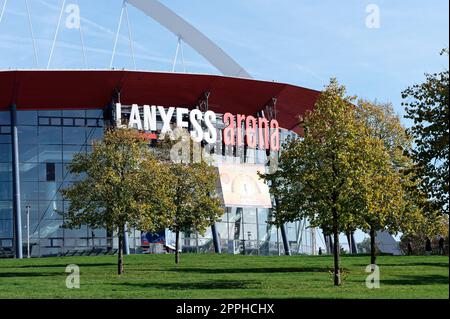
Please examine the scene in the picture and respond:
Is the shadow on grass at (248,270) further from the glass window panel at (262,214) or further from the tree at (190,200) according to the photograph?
the glass window panel at (262,214)

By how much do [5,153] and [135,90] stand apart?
12.9 meters

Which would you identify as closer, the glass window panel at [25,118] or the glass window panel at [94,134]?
the glass window panel at [25,118]

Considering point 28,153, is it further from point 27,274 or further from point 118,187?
point 27,274

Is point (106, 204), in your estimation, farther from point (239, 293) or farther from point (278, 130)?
point (278, 130)

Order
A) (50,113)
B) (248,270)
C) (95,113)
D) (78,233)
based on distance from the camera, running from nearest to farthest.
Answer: (248,270)
(78,233)
(50,113)
(95,113)

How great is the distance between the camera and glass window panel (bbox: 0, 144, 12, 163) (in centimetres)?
8062

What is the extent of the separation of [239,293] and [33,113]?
5057 cm

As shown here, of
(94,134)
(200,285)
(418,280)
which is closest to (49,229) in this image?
(94,134)

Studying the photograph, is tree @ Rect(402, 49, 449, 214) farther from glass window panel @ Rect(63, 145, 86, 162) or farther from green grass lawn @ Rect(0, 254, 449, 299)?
glass window panel @ Rect(63, 145, 86, 162)

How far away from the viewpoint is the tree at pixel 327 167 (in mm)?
40844

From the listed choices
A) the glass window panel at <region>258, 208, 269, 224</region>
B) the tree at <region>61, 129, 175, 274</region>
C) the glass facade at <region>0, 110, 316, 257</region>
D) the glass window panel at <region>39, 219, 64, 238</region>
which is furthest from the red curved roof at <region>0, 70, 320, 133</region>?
the tree at <region>61, 129, 175, 274</region>

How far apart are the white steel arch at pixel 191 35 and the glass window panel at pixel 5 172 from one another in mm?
25659

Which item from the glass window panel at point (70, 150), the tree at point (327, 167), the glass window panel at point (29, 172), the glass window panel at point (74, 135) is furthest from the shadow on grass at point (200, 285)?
the glass window panel at point (74, 135)

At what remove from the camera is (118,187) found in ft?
161
